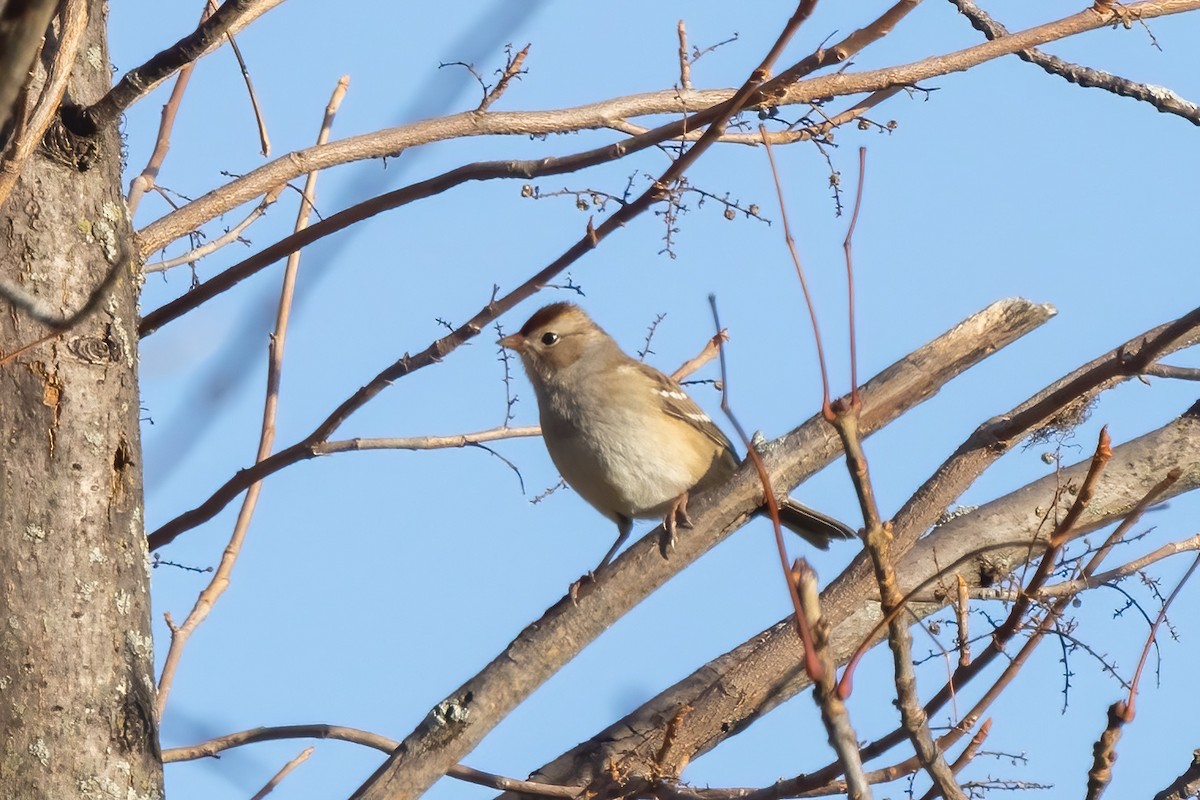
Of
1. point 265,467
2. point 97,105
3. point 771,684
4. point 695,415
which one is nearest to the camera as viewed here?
point 97,105

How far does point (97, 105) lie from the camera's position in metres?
3.10

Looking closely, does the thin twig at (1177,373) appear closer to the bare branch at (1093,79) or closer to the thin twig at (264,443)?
the bare branch at (1093,79)

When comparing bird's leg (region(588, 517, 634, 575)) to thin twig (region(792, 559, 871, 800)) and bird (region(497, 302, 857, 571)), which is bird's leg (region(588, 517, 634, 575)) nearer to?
bird (region(497, 302, 857, 571))

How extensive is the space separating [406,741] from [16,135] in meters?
1.54

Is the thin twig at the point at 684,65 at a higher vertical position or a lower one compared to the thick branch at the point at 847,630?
higher

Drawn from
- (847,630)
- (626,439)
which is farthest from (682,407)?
(847,630)

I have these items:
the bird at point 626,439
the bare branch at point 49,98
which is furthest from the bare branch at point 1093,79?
the bare branch at point 49,98

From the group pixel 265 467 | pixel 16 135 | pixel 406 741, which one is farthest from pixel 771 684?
pixel 16 135

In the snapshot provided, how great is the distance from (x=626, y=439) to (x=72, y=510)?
291 cm

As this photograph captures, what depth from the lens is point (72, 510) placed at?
9.73 ft

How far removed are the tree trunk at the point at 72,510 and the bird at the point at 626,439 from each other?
254 cm

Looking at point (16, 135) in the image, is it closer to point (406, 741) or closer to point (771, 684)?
point (406, 741)

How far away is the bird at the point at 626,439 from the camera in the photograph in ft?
18.1

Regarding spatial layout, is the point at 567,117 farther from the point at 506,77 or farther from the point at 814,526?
the point at 814,526
